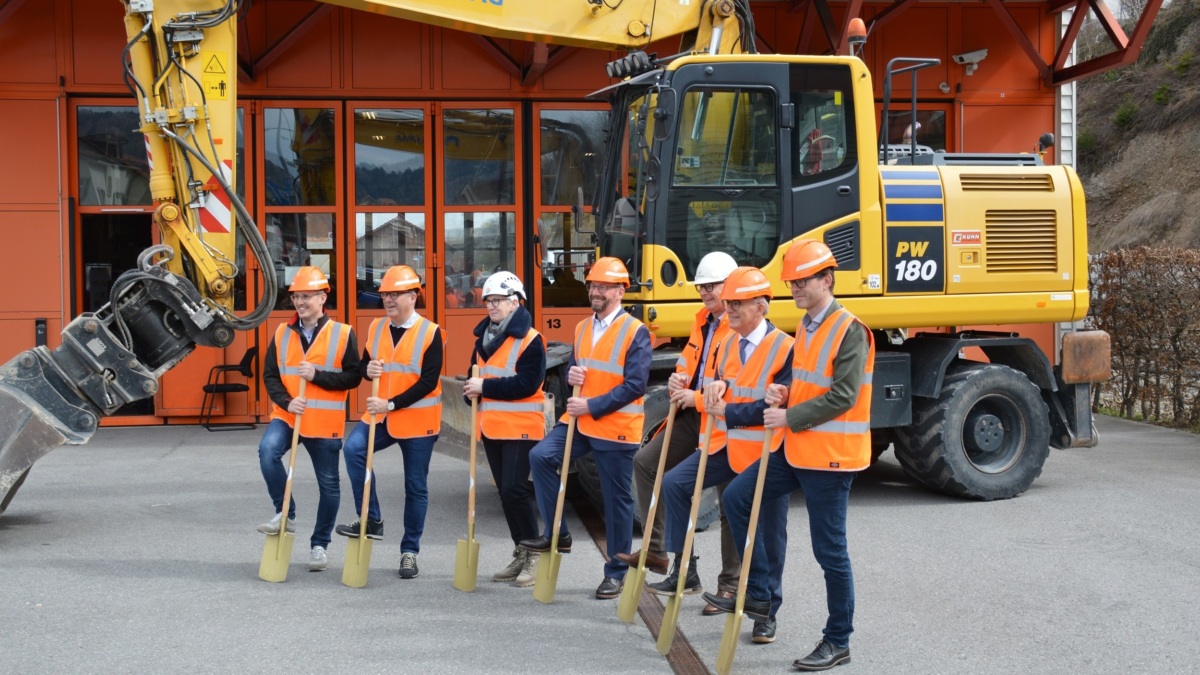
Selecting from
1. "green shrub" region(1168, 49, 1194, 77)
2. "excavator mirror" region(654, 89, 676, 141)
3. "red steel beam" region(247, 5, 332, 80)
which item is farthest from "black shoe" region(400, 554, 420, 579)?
"green shrub" region(1168, 49, 1194, 77)

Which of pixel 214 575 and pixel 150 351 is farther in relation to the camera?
pixel 150 351

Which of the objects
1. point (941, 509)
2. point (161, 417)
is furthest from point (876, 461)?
point (161, 417)

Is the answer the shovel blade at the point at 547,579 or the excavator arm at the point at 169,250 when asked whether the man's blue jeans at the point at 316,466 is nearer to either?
the excavator arm at the point at 169,250

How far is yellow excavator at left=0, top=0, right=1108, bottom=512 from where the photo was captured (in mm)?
7910

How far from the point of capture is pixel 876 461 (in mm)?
11047

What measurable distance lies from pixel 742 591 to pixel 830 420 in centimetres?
83

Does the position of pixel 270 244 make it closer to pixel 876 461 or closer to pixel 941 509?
pixel 876 461

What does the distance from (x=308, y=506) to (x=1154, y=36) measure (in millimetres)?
31027

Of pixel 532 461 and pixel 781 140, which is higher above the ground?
pixel 781 140

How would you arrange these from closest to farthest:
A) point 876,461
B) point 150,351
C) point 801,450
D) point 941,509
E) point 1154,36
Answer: point 801,450
point 150,351
point 941,509
point 876,461
point 1154,36

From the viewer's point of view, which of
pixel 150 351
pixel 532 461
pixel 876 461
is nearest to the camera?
pixel 532 461

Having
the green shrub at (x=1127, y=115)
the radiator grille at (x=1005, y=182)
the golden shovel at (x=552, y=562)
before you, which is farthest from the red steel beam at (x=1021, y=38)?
the green shrub at (x=1127, y=115)

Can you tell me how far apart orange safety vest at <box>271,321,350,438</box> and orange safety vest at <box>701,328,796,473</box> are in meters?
2.37

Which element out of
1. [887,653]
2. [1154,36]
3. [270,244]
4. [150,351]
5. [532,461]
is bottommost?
[887,653]
